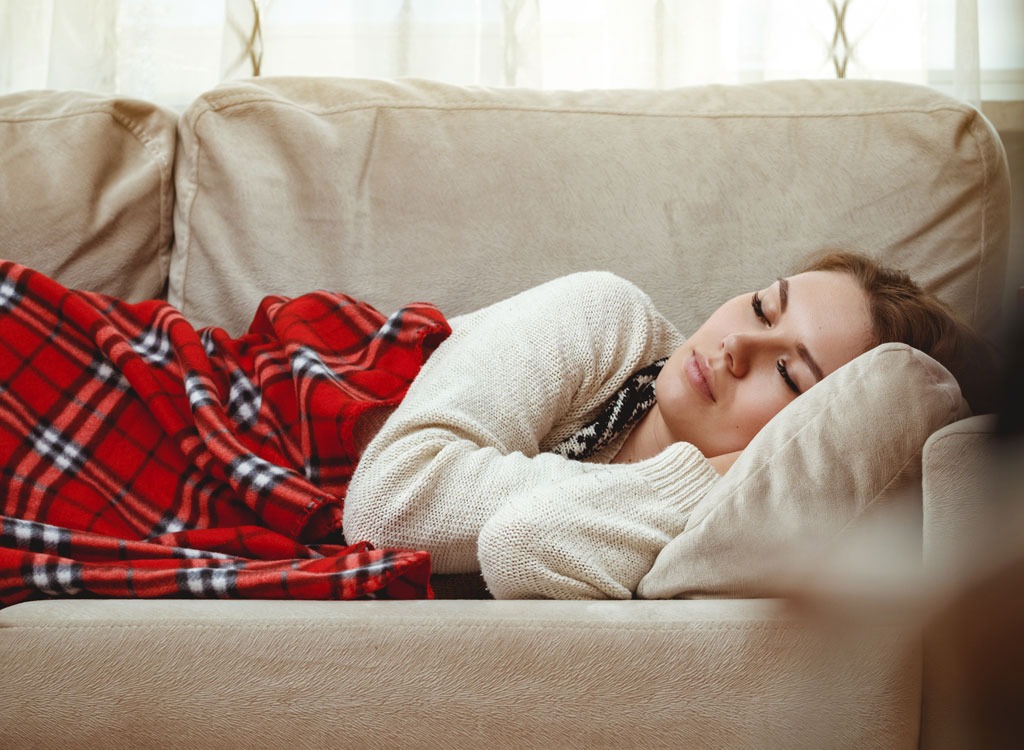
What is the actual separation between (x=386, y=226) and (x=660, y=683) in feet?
2.76

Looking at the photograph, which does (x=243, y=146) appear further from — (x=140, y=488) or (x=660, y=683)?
(x=660, y=683)

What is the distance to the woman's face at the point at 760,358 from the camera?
101 centimetres

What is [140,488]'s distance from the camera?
100cm

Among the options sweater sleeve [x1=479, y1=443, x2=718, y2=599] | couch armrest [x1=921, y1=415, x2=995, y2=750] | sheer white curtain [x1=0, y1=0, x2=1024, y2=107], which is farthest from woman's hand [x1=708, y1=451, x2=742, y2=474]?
sheer white curtain [x1=0, y1=0, x2=1024, y2=107]


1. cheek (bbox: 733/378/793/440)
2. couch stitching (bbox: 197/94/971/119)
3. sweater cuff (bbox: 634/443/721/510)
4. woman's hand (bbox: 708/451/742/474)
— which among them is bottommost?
woman's hand (bbox: 708/451/742/474)

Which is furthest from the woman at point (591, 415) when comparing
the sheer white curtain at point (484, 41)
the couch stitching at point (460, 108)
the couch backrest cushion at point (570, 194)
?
the sheer white curtain at point (484, 41)

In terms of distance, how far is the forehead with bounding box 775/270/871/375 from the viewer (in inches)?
39.8

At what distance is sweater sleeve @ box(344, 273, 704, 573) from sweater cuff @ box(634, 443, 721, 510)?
0.06ft

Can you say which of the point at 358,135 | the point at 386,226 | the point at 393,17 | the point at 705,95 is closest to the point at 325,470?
the point at 386,226

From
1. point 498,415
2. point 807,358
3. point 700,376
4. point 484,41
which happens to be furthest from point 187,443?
point 484,41

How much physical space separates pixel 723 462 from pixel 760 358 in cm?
13

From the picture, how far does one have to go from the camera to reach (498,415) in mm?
978

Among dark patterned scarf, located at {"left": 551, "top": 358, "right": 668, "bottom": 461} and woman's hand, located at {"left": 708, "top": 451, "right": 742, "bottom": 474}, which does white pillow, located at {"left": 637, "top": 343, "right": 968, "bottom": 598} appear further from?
dark patterned scarf, located at {"left": 551, "top": 358, "right": 668, "bottom": 461}

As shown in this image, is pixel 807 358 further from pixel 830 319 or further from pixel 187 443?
pixel 187 443
